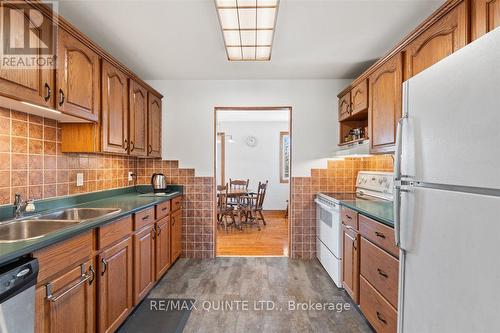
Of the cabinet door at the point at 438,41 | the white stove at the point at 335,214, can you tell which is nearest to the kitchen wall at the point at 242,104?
the white stove at the point at 335,214

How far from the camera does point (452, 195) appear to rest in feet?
3.12

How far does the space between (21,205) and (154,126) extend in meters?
1.73

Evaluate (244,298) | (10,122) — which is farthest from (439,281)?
(10,122)

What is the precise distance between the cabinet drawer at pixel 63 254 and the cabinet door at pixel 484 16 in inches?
96.2

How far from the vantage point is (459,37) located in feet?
4.64

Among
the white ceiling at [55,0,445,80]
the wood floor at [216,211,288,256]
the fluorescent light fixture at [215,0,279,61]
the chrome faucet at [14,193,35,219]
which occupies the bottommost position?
the wood floor at [216,211,288,256]

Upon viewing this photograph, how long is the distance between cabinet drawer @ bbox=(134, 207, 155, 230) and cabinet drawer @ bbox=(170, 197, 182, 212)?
545 millimetres

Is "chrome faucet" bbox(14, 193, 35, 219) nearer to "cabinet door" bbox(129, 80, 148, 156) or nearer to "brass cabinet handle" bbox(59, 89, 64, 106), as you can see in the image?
"brass cabinet handle" bbox(59, 89, 64, 106)

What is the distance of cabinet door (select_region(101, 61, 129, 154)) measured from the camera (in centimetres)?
212

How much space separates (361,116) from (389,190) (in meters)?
0.99

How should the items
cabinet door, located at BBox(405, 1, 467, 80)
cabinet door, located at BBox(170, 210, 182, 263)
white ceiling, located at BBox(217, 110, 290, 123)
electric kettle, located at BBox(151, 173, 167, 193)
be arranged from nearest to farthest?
cabinet door, located at BBox(405, 1, 467, 80) → cabinet door, located at BBox(170, 210, 182, 263) → electric kettle, located at BBox(151, 173, 167, 193) → white ceiling, located at BBox(217, 110, 290, 123)

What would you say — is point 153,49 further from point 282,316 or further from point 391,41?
point 282,316

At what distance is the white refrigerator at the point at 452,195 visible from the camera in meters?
0.80

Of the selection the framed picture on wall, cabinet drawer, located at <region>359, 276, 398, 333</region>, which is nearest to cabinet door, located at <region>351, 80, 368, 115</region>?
cabinet drawer, located at <region>359, 276, 398, 333</region>
